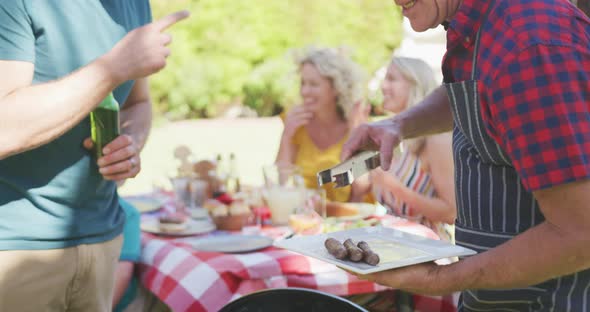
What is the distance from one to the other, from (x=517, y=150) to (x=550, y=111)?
82 mm

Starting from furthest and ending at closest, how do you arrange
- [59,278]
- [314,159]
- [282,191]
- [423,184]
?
[314,159]
[423,184]
[282,191]
[59,278]

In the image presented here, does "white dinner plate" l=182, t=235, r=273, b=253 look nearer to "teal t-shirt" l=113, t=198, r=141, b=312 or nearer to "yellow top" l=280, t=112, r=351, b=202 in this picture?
"teal t-shirt" l=113, t=198, r=141, b=312

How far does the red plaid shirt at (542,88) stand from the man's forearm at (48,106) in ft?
2.71

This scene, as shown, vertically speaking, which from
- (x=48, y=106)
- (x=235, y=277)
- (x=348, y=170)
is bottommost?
(x=235, y=277)

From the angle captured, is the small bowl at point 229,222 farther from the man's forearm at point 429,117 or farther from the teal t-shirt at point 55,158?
the man's forearm at point 429,117

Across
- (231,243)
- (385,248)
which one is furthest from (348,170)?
(231,243)

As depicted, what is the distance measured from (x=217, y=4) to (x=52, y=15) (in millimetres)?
12418

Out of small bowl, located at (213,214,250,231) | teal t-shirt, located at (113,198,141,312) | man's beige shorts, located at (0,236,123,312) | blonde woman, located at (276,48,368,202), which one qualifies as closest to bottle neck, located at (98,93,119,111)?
man's beige shorts, located at (0,236,123,312)

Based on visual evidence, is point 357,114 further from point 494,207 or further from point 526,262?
point 526,262

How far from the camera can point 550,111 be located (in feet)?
3.19

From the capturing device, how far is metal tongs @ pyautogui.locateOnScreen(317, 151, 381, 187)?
143 centimetres

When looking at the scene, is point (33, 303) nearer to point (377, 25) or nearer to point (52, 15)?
point (52, 15)

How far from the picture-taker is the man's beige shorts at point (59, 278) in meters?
1.48

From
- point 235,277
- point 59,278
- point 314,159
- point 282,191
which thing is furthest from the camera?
point 314,159
